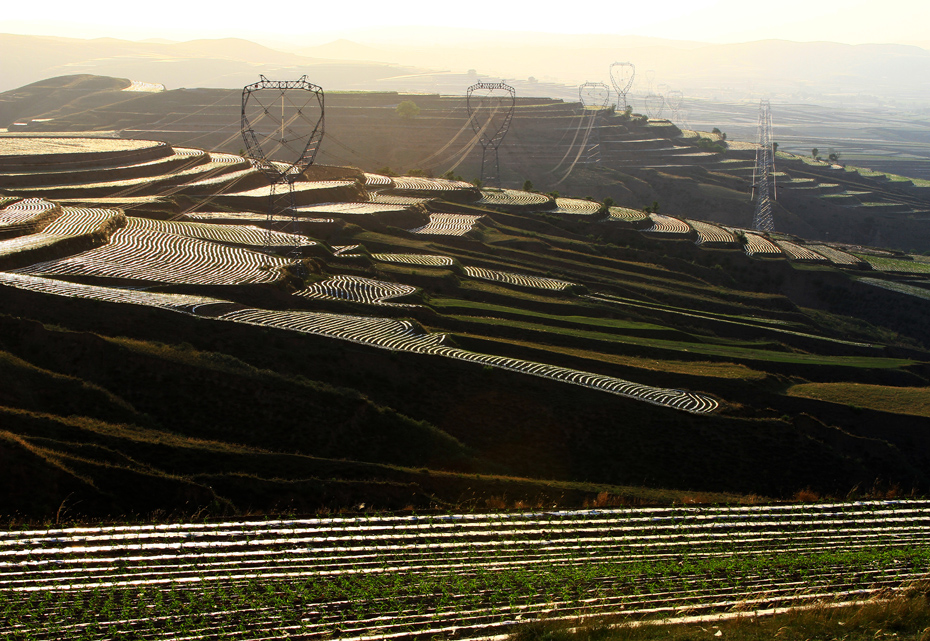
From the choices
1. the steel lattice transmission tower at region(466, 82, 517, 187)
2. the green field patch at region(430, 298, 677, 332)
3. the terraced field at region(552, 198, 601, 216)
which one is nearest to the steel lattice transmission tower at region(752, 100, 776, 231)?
the terraced field at region(552, 198, 601, 216)

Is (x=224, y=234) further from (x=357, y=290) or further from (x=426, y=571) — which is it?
(x=426, y=571)

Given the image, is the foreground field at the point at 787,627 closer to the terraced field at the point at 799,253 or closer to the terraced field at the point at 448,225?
the terraced field at the point at 448,225

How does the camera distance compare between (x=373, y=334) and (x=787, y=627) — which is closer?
(x=787, y=627)

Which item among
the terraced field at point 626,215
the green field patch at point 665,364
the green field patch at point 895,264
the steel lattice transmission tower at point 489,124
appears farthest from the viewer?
the steel lattice transmission tower at point 489,124

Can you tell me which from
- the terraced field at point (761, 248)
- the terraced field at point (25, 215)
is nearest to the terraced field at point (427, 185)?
the terraced field at point (761, 248)

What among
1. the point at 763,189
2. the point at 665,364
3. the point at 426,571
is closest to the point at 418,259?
the point at 665,364

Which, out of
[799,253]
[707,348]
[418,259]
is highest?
[418,259]

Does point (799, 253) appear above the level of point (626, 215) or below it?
below

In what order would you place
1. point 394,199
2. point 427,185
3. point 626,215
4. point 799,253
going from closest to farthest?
1. point 394,199
2. point 799,253
3. point 626,215
4. point 427,185
